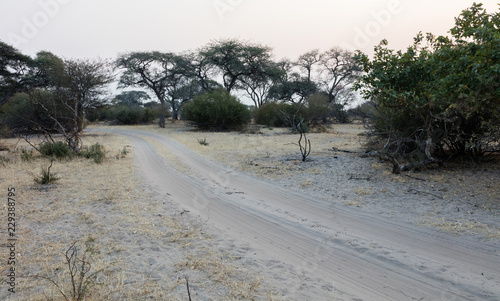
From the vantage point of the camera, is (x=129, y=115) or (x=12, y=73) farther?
(x=129, y=115)

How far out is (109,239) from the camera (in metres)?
4.21

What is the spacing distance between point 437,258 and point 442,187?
3.53 metres

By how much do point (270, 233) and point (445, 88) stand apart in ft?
15.1

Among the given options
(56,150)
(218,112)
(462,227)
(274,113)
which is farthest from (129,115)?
(462,227)

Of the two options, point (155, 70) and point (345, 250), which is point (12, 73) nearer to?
point (155, 70)

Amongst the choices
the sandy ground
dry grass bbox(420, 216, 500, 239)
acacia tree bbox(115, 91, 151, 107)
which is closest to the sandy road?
the sandy ground

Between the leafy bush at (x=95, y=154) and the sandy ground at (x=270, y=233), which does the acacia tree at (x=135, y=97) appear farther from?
the sandy ground at (x=270, y=233)

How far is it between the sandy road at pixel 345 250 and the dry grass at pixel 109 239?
59 centimetres

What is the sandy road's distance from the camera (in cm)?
308

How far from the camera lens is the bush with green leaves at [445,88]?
5449 mm

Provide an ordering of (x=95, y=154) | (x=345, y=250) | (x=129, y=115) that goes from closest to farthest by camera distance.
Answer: (x=345, y=250)
(x=95, y=154)
(x=129, y=115)

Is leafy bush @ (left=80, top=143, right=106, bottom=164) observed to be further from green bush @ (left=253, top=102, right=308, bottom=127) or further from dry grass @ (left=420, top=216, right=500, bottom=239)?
green bush @ (left=253, top=102, right=308, bottom=127)

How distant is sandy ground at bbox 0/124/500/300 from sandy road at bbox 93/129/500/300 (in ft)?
0.06

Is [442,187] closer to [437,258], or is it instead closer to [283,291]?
[437,258]
